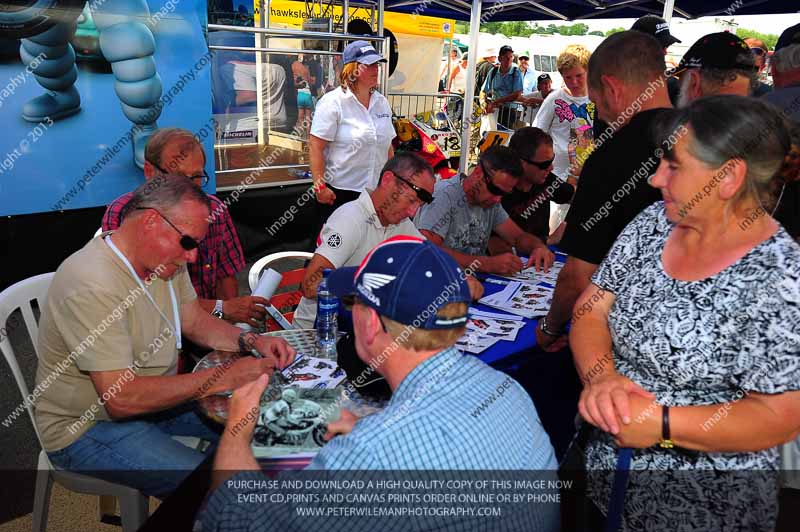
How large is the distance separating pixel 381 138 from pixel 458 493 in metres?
4.28

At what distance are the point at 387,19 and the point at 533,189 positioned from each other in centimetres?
974

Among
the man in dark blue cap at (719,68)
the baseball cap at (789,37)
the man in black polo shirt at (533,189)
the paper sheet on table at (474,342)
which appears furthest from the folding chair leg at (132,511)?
the baseball cap at (789,37)

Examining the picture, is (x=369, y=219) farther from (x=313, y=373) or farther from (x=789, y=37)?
(x=789, y=37)

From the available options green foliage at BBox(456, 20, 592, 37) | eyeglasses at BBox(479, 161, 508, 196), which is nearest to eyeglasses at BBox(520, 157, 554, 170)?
eyeglasses at BBox(479, 161, 508, 196)

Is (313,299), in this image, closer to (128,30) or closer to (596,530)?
(596,530)

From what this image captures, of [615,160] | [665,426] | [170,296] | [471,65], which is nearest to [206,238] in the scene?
[170,296]

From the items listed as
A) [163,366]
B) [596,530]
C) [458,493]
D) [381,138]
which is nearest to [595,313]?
[596,530]

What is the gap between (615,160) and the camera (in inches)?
91.1

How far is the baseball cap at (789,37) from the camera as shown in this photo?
361 centimetres

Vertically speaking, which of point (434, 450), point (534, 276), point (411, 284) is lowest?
point (534, 276)

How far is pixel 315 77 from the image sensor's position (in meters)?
6.40

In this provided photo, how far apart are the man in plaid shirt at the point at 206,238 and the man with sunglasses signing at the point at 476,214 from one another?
121cm

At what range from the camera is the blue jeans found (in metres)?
2.05

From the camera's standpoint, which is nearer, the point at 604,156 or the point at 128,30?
the point at 604,156
